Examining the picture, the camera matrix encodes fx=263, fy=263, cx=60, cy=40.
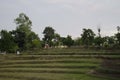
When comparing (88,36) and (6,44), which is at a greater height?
(88,36)

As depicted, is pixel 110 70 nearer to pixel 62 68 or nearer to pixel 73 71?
pixel 73 71

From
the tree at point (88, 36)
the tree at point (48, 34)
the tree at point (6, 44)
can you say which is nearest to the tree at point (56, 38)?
the tree at point (48, 34)

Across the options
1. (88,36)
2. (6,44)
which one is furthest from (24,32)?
(88,36)

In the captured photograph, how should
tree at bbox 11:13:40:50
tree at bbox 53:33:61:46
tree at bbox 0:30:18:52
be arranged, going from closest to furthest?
tree at bbox 0:30:18:52, tree at bbox 11:13:40:50, tree at bbox 53:33:61:46

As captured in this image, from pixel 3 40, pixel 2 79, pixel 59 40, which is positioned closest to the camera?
pixel 2 79

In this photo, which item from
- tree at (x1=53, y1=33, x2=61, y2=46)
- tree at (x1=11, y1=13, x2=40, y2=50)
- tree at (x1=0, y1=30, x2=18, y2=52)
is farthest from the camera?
tree at (x1=53, y1=33, x2=61, y2=46)

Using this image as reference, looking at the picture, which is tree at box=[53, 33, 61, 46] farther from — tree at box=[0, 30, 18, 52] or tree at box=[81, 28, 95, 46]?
tree at box=[0, 30, 18, 52]

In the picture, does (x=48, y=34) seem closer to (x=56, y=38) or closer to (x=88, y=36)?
(x=56, y=38)

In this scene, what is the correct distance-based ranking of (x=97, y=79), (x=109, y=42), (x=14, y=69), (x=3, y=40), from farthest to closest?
(x=109, y=42), (x=3, y=40), (x=14, y=69), (x=97, y=79)

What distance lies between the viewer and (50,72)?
26.2 metres

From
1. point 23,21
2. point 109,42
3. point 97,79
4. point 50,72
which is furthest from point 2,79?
point 109,42

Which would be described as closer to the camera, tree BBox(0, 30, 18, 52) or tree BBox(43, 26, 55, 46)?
tree BBox(0, 30, 18, 52)

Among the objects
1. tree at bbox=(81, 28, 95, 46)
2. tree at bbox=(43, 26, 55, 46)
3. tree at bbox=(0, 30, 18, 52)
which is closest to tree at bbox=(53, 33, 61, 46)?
tree at bbox=(43, 26, 55, 46)

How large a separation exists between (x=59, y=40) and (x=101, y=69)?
51.4 m
